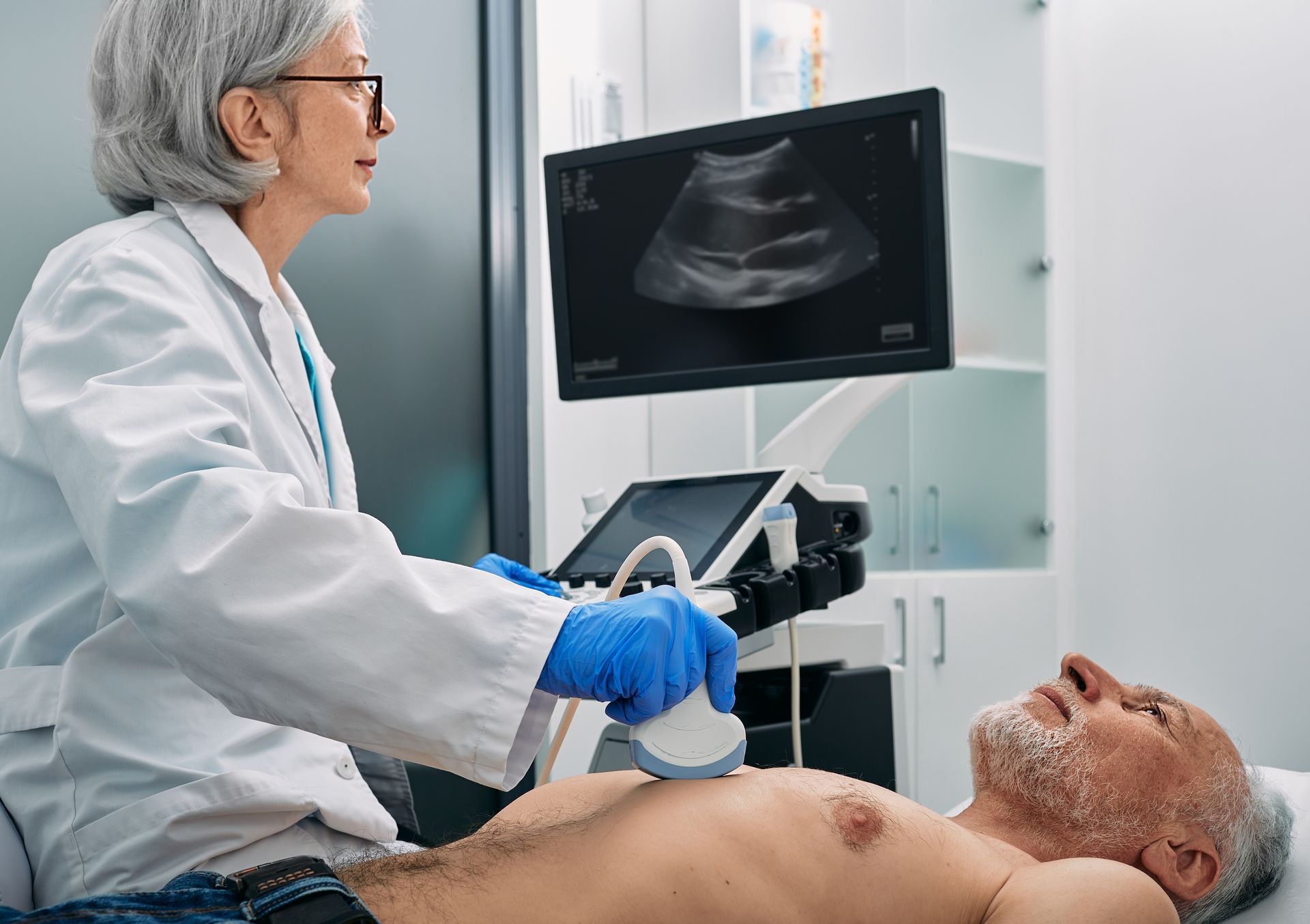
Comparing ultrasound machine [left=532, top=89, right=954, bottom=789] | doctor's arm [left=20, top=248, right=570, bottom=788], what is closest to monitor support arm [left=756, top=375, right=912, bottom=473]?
ultrasound machine [left=532, top=89, right=954, bottom=789]

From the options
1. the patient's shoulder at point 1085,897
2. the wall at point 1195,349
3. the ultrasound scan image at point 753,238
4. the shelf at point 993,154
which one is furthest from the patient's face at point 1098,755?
the shelf at point 993,154

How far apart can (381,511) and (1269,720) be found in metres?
1.87

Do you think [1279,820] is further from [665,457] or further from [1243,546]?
[665,457]

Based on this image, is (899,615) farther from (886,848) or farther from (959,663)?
(886,848)

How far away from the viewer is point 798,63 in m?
2.52

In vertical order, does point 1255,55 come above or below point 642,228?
above

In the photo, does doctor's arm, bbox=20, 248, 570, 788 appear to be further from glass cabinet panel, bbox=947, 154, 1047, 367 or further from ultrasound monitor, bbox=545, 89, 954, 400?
glass cabinet panel, bbox=947, 154, 1047, 367

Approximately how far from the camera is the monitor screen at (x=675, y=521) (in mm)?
1548

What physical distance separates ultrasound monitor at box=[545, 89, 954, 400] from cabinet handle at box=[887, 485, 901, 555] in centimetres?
105

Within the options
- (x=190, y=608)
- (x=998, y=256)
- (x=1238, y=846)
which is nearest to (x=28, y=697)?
(x=190, y=608)

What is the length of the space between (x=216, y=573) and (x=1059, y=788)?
1.06 m

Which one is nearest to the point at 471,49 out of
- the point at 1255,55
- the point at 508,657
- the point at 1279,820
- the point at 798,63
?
the point at 798,63

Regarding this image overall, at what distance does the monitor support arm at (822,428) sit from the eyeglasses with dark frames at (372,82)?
821mm

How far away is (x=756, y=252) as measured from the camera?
1.83 metres
